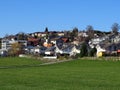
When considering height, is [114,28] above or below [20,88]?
above

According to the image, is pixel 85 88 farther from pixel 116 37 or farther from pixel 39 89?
pixel 116 37

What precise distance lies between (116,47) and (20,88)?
130 m

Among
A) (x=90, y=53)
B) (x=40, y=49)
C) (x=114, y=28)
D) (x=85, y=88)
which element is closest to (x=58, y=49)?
(x=40, y=49)

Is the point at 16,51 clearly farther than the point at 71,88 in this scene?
Yes

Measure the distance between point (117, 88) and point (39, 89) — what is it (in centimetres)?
329

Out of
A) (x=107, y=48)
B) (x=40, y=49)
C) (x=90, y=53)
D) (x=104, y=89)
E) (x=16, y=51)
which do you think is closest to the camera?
(x=104, y=89)

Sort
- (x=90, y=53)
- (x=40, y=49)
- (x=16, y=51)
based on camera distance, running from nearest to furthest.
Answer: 1. (x=90, y=53)
2. (x=16, y=51)
3. (x=40, y=49)

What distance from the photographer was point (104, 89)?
17297 millimetres

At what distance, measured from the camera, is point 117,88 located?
58.3 ft

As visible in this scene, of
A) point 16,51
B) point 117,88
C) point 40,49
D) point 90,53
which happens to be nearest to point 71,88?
point 117,88

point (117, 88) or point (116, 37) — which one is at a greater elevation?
point (116, 37)

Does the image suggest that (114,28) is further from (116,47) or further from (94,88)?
(94,88)

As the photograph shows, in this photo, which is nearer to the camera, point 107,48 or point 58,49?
point 107,48

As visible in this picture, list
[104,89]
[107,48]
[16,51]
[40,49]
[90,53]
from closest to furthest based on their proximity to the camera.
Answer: [104,89] < [90,53] < [107,48] < [16,51] < [40,49]
